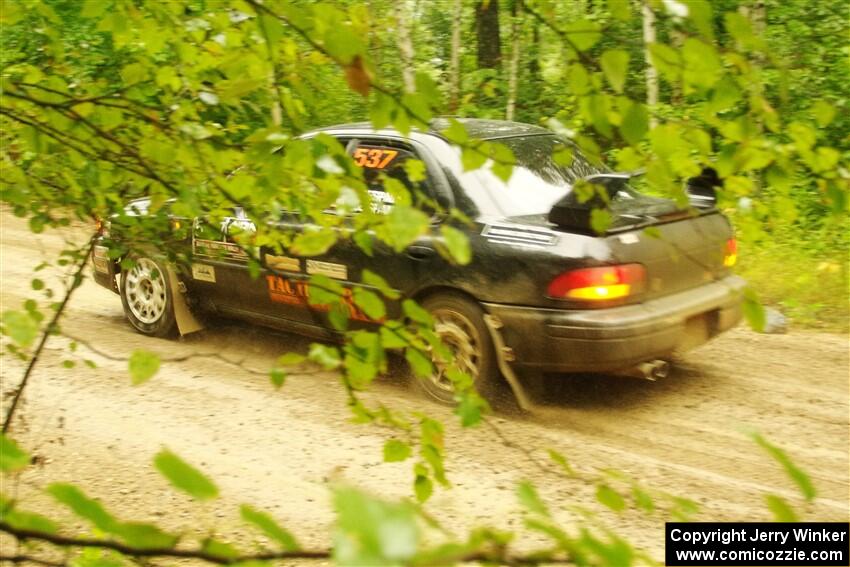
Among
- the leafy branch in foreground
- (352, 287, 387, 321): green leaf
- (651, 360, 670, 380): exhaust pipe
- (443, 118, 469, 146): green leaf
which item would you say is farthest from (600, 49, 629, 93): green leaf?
(651, 360, 670, 380): exhaust pipe

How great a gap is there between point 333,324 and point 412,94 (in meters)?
0.57

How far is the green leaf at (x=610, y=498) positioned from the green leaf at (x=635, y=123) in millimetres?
737

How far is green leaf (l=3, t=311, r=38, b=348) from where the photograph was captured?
1756 mm

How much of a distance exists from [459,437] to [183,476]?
380 centimetres

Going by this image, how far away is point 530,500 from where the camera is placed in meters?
1.20

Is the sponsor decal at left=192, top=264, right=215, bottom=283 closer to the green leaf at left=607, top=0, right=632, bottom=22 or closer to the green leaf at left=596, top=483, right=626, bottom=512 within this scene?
the green leaf at left=607, top=0, right=632, bottom=22

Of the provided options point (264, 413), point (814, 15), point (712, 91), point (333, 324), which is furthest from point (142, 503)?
point (814, 15)

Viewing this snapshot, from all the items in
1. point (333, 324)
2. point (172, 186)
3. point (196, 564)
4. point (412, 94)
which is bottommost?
point (196, 564)

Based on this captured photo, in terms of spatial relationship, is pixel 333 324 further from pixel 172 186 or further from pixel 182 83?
pixel 182 83

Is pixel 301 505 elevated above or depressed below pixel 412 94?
below

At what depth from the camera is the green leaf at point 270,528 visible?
46.0 inches

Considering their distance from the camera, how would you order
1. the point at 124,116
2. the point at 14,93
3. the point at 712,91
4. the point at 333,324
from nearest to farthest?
1. the point at 712,91
2. the point at 333,324
3. the point at 14,93
4. the point at 124,116

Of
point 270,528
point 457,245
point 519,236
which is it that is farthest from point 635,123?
point 519,236

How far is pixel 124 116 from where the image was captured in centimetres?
282
